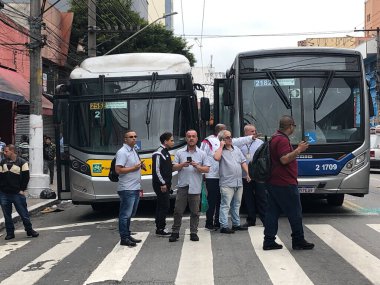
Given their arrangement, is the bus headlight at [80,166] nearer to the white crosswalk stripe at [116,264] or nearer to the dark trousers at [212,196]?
the white crosswalk stripe at [116,264]

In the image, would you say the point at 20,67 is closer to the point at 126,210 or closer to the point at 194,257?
the point at 126,210

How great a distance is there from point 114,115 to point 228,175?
10.6 feet

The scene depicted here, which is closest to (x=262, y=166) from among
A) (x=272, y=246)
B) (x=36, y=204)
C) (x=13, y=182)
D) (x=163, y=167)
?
(x=272, y=246)

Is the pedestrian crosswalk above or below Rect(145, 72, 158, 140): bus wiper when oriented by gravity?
below

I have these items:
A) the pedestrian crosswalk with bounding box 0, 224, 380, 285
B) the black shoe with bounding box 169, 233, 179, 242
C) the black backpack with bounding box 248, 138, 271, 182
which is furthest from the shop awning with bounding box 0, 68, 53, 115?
the black backpack with bounding box 248, 138, 271, 182

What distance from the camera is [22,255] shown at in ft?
26.1

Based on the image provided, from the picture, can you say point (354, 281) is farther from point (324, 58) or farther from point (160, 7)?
point (160, 7)

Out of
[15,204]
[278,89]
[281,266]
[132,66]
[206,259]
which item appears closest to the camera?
[281,266]

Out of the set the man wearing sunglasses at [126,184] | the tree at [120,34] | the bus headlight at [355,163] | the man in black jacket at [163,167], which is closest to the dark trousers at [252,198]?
the man in black jacket at [163,167]

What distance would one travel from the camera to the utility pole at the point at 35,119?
15336 millimetres

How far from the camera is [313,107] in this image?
10.5 meters

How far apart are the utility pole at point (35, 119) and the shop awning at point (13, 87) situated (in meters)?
1.96

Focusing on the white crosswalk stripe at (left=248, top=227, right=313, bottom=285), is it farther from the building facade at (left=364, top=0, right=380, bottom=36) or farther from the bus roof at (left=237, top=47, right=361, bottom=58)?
the building facade at (left=364, top=0, right=380, bottom=36)

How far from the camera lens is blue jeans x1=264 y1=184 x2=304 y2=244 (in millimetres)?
7309
